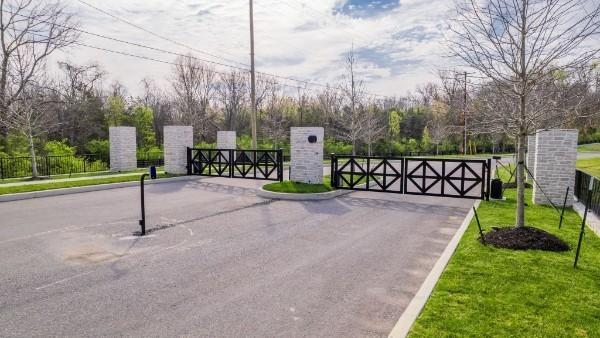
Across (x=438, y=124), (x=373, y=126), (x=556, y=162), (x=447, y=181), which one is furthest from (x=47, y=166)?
(x=438, y=124)

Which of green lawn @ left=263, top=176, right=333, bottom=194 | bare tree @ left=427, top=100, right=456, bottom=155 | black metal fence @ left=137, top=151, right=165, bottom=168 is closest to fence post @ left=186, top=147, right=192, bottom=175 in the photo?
green lawn @ left=263, top=176, right=333, bottom=194

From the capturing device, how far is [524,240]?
715 centimetres

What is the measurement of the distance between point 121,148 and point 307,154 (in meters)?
11.2

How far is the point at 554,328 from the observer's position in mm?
4062

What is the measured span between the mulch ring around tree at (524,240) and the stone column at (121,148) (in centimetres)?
1837

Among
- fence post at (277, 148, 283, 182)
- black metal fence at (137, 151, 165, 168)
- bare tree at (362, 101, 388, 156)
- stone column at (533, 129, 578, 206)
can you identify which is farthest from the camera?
bare tree at (362, 101, 388, 156)

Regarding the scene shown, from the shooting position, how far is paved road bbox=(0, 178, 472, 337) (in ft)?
14.5

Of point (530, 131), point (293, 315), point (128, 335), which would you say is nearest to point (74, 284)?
point (128, 335)

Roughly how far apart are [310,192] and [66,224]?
24.1ft

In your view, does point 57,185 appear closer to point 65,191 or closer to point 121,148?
point 65,191

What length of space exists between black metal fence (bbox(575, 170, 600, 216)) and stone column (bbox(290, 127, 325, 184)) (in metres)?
8.38

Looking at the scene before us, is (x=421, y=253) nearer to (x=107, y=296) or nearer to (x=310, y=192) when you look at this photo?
(x=107, y=296)

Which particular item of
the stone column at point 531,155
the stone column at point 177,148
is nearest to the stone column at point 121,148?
the stone column at point 177,148

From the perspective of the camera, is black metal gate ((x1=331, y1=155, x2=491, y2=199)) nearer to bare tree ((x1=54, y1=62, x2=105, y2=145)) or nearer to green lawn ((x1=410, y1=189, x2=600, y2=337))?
green lawn ((x1=410, y1=189, x2=600, y2=337))
